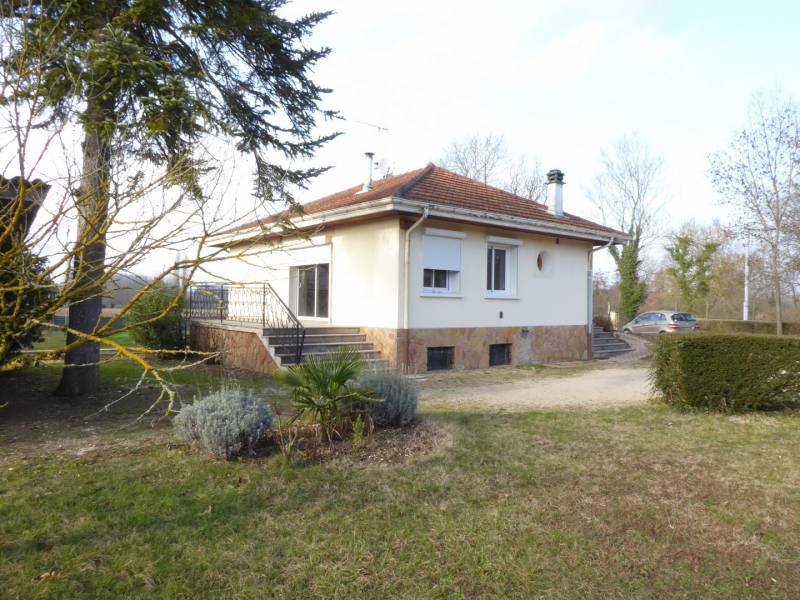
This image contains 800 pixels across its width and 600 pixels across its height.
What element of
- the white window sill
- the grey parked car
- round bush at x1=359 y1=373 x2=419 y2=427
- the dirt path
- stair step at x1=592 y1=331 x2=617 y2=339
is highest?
the white window sill

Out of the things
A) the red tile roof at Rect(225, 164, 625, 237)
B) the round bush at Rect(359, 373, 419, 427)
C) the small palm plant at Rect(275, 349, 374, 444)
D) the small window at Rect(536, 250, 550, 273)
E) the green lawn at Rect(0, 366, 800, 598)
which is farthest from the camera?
the small window at Rect(536, 250, 550, 273)

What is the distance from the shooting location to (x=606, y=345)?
1828 centimetres

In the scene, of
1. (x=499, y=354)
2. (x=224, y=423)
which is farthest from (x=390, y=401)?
(x=499, y=354)

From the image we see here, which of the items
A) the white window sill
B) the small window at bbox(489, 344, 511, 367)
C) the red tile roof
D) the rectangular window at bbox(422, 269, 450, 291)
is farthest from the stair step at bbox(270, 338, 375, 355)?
the small window at bbox(489, 344, 511, 367)

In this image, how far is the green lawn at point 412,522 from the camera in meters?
3.30

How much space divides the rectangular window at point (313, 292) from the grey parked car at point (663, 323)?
16822mm

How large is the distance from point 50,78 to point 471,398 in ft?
23.0

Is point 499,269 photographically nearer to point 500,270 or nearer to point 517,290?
point 500,270

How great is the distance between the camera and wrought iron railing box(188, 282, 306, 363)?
12164 mm

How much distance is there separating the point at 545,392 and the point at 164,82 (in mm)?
7543

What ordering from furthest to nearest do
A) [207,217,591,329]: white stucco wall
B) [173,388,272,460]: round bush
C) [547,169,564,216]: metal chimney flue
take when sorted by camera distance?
1. [547,169,564,216]: metal chimney flue
2. [207,217,591,329]: white stucco wall
3. [173,388,272,460]: round bush

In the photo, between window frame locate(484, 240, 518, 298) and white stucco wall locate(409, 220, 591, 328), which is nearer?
white stucco wall locate(409, 220, 591, 328)

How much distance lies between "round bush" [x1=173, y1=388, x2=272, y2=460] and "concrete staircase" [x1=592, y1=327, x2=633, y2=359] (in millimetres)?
13472

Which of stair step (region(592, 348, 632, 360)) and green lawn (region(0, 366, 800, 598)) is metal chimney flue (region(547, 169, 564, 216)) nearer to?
stair step (region(592, 348, 632, 360))
